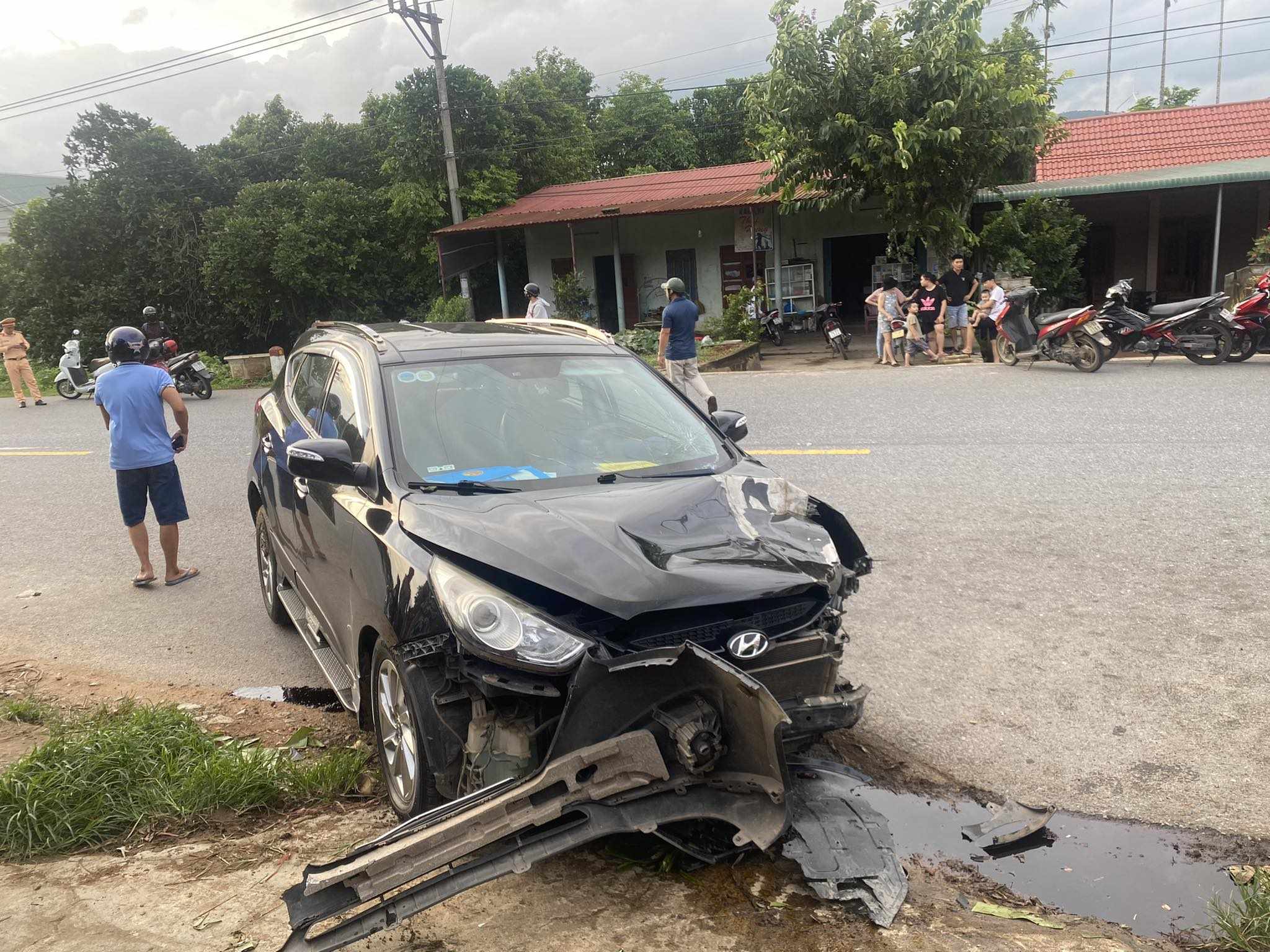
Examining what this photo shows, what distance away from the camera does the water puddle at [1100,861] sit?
118 inches

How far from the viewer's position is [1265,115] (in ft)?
75.8

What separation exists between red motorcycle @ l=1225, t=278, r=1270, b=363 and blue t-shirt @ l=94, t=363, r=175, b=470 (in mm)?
13358

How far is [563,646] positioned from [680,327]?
9.55 metres

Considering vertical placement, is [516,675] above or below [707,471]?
below

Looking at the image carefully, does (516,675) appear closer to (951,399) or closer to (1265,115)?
(951,399)

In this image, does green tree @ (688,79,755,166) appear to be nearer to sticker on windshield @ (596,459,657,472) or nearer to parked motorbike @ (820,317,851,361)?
parked motorbike @ (820,317,851,361)

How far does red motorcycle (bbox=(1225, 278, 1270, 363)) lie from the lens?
13.3 meters

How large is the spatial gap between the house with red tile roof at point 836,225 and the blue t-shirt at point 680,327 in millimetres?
9018

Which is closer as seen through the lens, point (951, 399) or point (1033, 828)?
point (1033, 828)

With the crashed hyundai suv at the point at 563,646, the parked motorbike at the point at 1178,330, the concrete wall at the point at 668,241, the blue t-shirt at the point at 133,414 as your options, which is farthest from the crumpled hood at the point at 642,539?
the concrete wall at the point at 668,241

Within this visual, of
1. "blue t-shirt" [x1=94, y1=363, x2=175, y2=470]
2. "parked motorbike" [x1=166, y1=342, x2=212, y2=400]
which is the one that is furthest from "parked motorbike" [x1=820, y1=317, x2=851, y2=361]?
"blue t-shirt" [x1=94, y1=363, x2=175, y2=470]

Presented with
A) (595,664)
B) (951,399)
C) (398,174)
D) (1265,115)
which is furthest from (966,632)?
(398,174)

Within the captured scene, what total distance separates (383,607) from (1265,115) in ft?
87.8

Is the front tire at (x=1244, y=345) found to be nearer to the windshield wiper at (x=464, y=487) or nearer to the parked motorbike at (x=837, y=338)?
the parked motorbike at (x=837, y=338)
